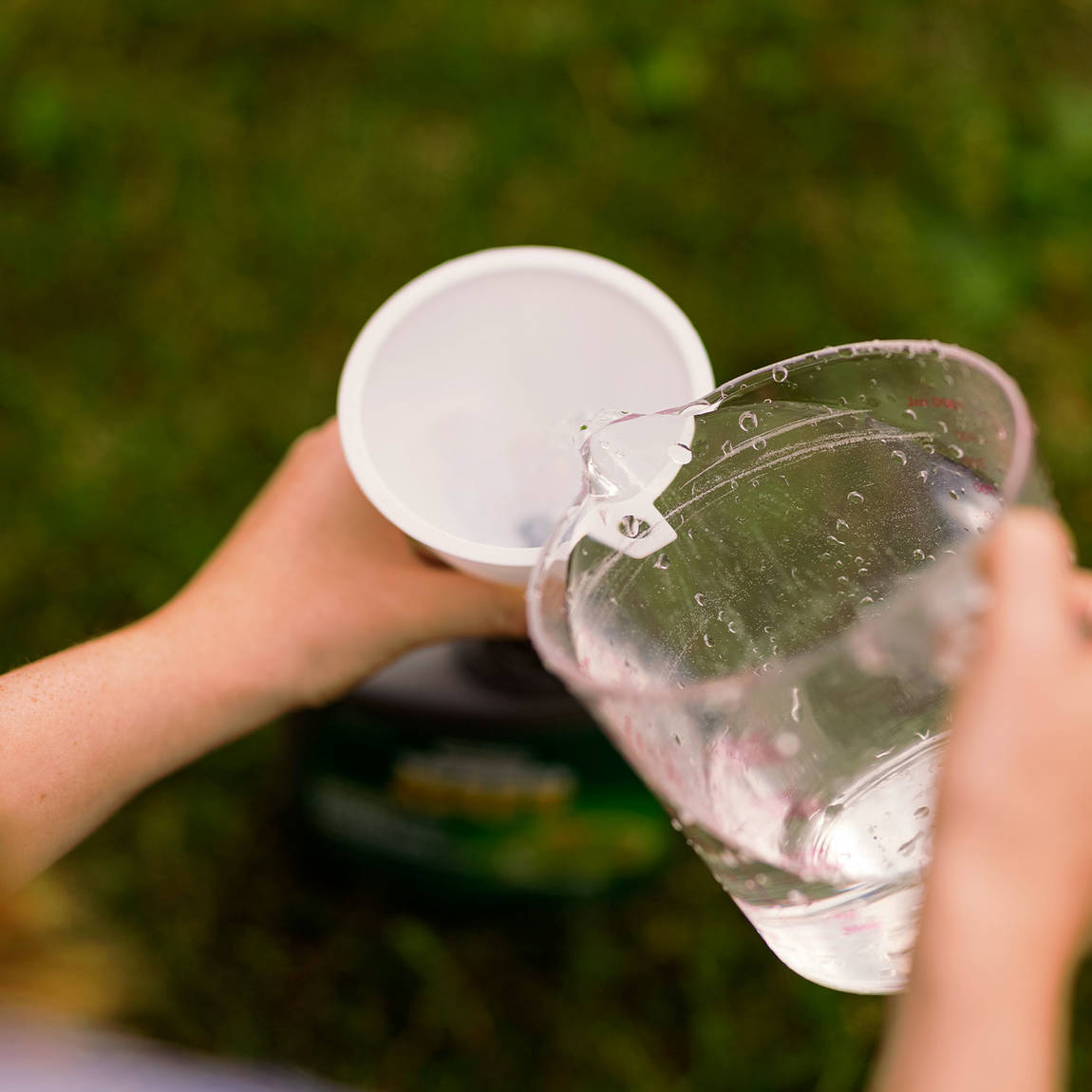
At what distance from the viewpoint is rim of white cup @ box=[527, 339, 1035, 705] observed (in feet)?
1.84

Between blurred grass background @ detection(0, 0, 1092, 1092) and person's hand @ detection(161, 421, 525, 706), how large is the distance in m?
0.74

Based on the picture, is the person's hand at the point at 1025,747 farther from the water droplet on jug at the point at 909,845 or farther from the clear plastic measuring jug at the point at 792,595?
the water droplet on jug at the point at 909,845

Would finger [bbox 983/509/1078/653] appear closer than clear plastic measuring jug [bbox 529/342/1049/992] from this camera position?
Yes

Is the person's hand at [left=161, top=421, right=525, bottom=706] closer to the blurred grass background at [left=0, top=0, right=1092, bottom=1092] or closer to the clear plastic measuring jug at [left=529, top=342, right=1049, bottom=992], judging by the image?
the clear plastic measuring jug at [left=529, top=342, right=1049, bottom=992]

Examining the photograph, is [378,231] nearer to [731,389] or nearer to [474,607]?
[474,607]

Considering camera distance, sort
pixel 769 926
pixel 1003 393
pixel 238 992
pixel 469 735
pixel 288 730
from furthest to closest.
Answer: pixel 238 992
pixel 288 730
pixel 469 735
pixel 769 926
pixel 1003 393

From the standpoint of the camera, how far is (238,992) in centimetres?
163

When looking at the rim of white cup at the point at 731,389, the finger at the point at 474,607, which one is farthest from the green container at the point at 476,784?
the rim of white cup at the point at 731,389

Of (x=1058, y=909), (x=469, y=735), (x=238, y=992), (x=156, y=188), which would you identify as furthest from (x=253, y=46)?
(x=1058, y=909)

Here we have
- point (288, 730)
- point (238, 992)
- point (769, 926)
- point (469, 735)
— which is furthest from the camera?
point (238, 992)

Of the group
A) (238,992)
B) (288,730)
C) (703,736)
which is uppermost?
(703,736)

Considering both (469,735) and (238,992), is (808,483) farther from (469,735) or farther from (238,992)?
(238,992)

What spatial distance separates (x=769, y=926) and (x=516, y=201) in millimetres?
1420

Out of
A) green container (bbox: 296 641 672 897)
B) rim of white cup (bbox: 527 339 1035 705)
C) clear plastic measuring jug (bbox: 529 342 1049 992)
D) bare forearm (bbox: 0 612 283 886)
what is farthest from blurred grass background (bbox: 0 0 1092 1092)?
rim of white cup (bbox: 527 339 1035 705)
